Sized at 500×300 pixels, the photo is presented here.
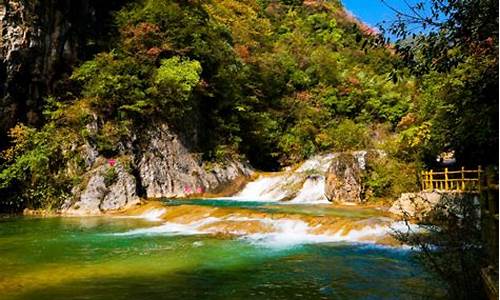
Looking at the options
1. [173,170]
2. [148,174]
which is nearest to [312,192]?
[173,170]

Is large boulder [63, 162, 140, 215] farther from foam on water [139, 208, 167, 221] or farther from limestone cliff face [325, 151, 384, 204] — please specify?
limestone cliff face [325, 151, 384, 204]

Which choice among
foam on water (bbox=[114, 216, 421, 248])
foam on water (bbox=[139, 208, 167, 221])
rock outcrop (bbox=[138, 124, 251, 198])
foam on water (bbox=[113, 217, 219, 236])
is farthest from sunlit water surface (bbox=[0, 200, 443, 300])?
rock outcrop (bbox=[138, 124, 251, 198])

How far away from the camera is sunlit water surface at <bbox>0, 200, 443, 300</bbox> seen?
7.31 meters

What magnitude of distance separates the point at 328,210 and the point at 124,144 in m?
8.92

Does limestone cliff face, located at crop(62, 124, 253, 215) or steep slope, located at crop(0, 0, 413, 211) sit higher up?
steep slope, located at crop(0, 0, 413, 211)

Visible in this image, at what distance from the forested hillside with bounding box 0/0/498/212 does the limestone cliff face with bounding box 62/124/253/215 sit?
0.45m

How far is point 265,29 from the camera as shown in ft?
131

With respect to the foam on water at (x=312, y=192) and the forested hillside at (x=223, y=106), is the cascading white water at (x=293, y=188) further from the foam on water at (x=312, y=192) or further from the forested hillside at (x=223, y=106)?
the forested hillside at (x=223, y=106)

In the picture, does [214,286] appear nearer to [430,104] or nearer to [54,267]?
[54,267]

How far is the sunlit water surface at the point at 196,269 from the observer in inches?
288

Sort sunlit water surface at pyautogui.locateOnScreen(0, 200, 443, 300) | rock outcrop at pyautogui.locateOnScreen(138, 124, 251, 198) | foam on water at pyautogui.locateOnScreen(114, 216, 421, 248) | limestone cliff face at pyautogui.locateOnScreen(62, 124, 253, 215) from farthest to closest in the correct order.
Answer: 1. rock outcrop at pyautogui.locateOnScreen(138, 124, 251, 198)
2. limestone cliff face at pyautogui.locateOnScreen(62, 124, 253, 215)
3. foam on water at pyautogui.locateOnScreen(114, 216, 421, 248)
4. sunlit water surface at pyautogui.locateOnScreen(0, 200, 443, 300)

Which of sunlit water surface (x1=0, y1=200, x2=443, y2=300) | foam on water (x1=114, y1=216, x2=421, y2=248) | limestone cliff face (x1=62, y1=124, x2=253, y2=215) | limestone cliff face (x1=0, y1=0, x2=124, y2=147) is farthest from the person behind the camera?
limestone cliff face (x1=62, y1=124, x2=253, y2=215)

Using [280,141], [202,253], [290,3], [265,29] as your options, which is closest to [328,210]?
[202,253]

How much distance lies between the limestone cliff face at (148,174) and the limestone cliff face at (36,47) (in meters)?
3.00
